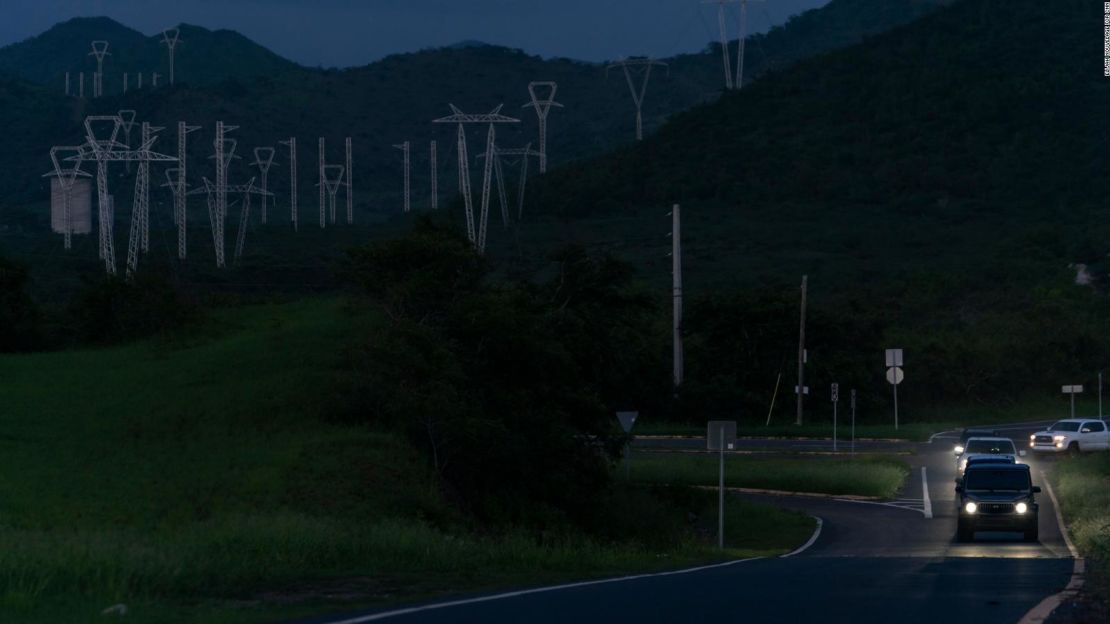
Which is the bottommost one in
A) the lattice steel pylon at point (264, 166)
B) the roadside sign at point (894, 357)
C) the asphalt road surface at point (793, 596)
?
the asphalt road surface at point (793, 596)

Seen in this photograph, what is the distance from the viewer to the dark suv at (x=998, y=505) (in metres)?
30.7

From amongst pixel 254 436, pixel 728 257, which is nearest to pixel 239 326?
pixel 254 436

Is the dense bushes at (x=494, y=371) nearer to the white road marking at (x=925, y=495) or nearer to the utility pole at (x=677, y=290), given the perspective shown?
the white road marking at (x=925, y=495)

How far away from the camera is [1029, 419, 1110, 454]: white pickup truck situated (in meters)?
53.4

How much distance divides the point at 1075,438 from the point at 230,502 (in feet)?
124

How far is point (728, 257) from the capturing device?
110 meters

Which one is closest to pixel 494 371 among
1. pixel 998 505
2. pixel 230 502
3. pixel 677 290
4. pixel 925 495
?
pixel 230 502

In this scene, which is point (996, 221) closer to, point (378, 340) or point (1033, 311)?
point (1033, 311)

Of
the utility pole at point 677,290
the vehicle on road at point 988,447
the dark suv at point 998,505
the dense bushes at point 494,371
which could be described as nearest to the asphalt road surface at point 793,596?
the dark suv at point 998,505

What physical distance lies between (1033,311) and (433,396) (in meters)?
67.4

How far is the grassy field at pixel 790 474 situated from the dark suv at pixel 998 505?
1181 cm

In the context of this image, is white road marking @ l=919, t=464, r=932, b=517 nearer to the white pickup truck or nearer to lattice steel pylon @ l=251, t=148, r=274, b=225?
the white pickup truck

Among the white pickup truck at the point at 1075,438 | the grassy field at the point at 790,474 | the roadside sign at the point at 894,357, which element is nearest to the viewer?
the grassy field at the point at 790,474

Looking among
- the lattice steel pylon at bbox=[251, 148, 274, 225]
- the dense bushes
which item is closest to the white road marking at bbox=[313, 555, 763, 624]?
the dense bushes
